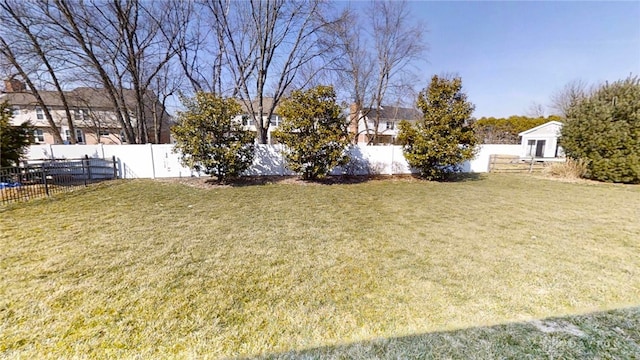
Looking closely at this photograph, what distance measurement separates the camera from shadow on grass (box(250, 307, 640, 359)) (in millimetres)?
1895

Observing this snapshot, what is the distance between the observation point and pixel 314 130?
9.58 m

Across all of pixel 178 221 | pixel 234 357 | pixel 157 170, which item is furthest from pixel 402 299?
pixel 157 170

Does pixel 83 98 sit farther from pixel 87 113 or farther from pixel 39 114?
pixel 39 114

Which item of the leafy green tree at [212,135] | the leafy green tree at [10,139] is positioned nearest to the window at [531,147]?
the leafy green tree at [212,135]

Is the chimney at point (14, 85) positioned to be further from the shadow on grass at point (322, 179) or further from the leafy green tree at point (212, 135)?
the shadow on grass at point (322, 179)

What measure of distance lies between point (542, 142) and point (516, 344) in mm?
25301

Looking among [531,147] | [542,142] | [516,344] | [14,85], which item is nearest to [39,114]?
[14,85]

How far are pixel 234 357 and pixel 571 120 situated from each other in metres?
15.9

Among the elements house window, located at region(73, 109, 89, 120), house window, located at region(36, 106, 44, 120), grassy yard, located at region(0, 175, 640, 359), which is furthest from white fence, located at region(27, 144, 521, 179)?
house window, located at region(36, 106, 44, 120)

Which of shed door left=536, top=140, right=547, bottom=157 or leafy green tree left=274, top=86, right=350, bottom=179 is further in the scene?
shed door left=536, top=140, right=547, bottom=157

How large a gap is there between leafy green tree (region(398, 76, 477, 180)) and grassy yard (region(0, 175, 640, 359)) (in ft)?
15.6

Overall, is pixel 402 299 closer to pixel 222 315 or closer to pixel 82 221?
pixel 222 315

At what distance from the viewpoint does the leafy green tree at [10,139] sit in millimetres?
7957

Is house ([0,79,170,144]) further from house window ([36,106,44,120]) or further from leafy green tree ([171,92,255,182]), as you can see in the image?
leafy green tree ([171,92,255,182])
